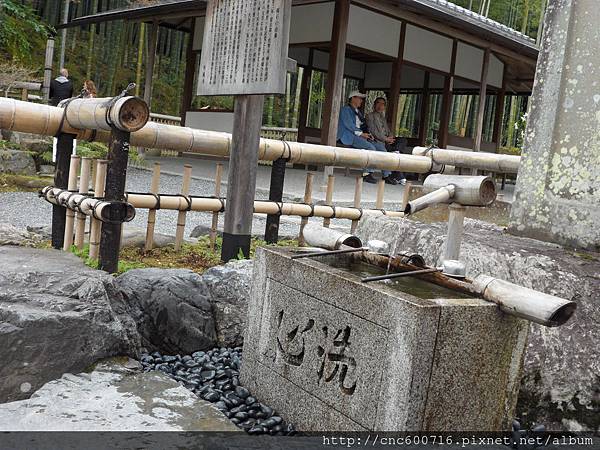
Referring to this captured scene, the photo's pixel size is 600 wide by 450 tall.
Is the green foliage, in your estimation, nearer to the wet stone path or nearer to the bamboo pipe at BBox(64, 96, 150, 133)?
the bamboo pipe at BBox(64, 96, 150, 133)

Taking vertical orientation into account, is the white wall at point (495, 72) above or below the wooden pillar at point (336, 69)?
above

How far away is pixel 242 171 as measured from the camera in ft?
13.9

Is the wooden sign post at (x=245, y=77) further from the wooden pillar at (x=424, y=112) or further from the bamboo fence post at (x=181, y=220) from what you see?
the wooden pillar at (x=424, y=112)

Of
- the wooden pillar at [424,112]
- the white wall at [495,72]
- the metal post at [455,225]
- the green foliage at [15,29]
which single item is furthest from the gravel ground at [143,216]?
the white wall at [495,72]

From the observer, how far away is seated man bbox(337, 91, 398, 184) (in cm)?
1096

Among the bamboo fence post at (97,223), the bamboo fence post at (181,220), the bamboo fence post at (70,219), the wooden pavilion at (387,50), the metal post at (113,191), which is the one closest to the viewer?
the metal post at (113,191)

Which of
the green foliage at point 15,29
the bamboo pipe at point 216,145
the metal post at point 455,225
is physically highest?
the green foliage at point 15,29

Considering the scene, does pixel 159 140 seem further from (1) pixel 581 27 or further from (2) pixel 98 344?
(1) pixel 581 27

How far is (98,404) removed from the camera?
8.39ft

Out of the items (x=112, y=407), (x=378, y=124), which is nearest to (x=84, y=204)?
(x=112, y=407)

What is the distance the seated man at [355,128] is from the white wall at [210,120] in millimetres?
2135

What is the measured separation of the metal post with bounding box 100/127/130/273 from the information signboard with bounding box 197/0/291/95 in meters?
0.93

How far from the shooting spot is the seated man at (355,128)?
1096 centimetres

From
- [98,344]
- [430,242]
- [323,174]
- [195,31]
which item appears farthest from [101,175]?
[195,31]
